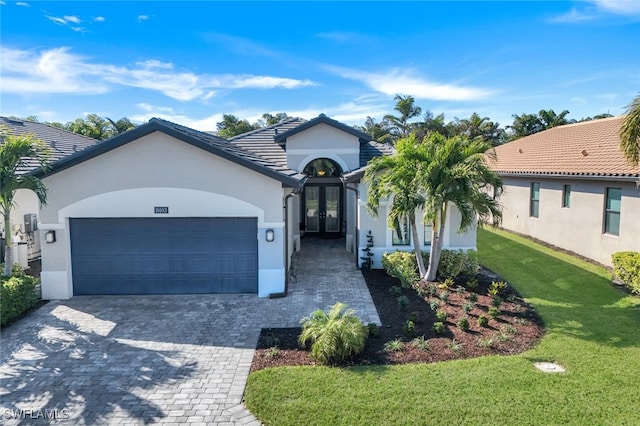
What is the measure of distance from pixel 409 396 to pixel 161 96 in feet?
94.9

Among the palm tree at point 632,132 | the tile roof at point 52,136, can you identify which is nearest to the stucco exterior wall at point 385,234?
the palm tree at point 632,132

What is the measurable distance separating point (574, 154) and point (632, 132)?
9.58 m

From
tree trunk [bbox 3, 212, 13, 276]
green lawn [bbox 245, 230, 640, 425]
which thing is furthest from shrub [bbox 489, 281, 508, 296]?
tree trunk [bbox 3, 212, 13, 276]

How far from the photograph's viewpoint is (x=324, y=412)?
609 centimetres

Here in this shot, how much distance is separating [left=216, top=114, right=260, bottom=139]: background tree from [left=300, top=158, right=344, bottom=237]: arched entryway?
24722mm

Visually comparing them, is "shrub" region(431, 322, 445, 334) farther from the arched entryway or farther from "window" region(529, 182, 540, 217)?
"window" region(529, 182, 540, 217)

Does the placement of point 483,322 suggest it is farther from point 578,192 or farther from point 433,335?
point 578,192

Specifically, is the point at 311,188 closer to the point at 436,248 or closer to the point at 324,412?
the point at 436,248

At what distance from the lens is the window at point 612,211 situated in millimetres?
14419

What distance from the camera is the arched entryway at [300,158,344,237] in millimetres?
20969

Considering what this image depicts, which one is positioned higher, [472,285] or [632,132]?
[632,132]

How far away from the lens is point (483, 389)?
6.63m

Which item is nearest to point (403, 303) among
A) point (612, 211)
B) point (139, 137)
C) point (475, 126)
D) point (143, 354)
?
point (143, 354)

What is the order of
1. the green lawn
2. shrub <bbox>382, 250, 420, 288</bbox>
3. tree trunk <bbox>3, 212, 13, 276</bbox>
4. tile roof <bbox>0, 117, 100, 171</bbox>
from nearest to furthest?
1. the green lawn
2. tree trunk <bbox>3, 212, 13, 276</bbox>
3. shrub <bbox>382, 250, 420, 288</bbox>
4. tile roof <bbox>0, 117, 100, 171</bbox>
